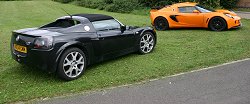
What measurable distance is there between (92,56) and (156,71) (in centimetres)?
138

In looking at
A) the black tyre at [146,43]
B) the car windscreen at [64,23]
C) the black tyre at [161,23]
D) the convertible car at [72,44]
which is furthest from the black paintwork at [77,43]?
the black tyre at [161,23]

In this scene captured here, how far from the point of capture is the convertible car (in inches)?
198

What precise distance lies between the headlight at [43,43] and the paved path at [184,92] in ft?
3.46

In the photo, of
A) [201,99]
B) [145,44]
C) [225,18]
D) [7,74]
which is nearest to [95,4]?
[225,18]

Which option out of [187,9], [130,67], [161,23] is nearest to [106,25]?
[130,67]

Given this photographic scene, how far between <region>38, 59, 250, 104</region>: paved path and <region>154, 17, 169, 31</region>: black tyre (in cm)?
599

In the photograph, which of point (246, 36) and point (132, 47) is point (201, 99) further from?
point (246, 36)

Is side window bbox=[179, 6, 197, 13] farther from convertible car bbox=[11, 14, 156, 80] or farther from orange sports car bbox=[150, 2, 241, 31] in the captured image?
convertible car bbox=[11, 14, 156, 80]

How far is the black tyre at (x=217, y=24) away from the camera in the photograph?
10.6 m

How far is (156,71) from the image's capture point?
5.79 metres

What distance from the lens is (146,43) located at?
7305 millimetres

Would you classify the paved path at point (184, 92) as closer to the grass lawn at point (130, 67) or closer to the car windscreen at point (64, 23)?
the grass lawn at point (130, 67)

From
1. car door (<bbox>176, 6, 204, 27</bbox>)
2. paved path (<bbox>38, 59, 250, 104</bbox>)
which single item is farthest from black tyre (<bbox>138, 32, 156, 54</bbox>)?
car door (<bbox>176, 6, 204, 27</bbox>)

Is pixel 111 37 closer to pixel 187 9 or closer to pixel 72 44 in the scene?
pixel 72 44
